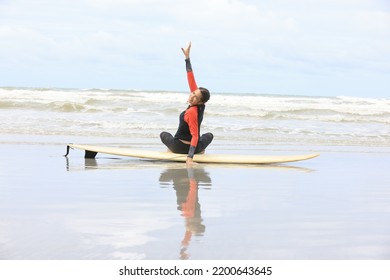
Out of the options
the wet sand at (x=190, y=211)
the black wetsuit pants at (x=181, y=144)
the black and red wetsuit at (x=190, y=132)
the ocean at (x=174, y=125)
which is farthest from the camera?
the ocean at (x=174, y=125)

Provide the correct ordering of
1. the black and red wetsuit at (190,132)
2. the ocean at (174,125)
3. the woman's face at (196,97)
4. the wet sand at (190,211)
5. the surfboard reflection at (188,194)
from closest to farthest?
the wet sand at (190,211) < the surfboard reflection at (188,194) < the woman's face at (196,97) < the black and red wetsuit at (190,132) < the ocean at (174,125)

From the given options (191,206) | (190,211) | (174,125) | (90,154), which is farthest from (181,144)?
(174,125)

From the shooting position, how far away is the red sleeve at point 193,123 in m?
7.40

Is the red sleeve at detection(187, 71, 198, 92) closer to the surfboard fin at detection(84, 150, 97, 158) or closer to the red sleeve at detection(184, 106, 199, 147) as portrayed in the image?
the red sleeve at detection(184, 106, 199, 147)

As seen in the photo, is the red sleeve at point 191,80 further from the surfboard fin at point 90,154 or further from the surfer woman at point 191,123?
the surfboard fin at point 90,154

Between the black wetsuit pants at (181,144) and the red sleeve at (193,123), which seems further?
the black wetsuit pants at (181,144)

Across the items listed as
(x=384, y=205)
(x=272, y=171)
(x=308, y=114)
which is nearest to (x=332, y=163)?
(x=272, y=171)

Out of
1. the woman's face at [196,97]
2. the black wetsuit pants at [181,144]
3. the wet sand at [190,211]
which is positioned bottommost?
the black wetsuit pants at [181,144]

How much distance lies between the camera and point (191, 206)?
4.75 metres

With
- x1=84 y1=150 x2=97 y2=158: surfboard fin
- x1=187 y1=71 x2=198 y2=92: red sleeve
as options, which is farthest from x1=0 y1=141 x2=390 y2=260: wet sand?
x1=187 y1=71 x2=198 y2=92: red sleeve

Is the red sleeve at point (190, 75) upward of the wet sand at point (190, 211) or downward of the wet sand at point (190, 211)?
upward

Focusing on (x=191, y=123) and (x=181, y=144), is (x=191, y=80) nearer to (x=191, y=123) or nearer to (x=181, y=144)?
(x=191, y=123)

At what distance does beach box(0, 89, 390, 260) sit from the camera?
3510 mm

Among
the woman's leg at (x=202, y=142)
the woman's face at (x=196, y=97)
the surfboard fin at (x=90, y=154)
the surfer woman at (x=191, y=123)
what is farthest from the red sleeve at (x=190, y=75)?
the surfboard fin at (x=90, y=154)
